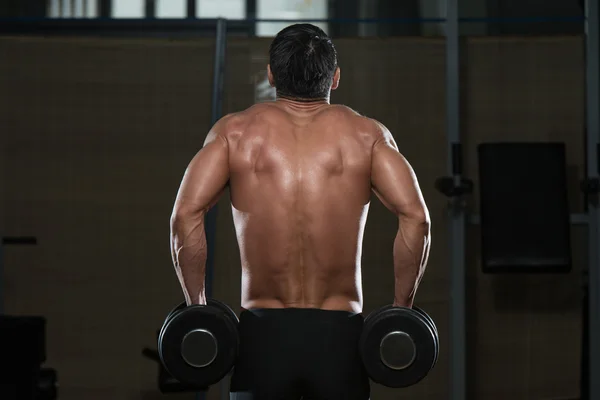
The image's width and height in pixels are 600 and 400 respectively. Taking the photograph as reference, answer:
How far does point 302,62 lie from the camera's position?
5.72ft

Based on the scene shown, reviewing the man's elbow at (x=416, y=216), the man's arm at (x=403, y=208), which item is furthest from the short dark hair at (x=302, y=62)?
the man's elbow at (x=416, y=216)

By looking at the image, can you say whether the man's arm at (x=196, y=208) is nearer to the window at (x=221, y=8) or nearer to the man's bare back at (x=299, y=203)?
the man's bare back at (x=299, y=203)

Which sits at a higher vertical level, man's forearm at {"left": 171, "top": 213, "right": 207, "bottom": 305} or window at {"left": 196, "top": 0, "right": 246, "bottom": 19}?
window at {"left": 196, "top": 0, "right": 246, "bottom": 19}

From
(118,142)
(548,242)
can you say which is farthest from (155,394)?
(548,242)

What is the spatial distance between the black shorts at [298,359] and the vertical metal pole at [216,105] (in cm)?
111

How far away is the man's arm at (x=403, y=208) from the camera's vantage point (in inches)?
67.0

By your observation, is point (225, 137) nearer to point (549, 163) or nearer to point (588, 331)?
point (549, 163)

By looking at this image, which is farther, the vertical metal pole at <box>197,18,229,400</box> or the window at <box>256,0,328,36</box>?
the window at <box>256,0,328,36</box>

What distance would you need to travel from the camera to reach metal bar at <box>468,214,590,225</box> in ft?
9.36

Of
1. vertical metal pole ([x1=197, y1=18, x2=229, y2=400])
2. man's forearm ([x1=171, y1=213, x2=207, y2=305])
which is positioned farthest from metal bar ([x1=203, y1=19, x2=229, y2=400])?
man's forearm ([x1=171, y1=213, x2=207, y2=305])

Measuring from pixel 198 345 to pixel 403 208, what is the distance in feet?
1.55

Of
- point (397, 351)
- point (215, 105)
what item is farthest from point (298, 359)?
point (215, 105)

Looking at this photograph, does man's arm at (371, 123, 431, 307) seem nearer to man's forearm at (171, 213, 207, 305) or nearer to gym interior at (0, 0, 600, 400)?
man's forearm at (171, 213, 207, 305)

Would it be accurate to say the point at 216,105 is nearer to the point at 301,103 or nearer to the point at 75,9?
the point at 75,9
